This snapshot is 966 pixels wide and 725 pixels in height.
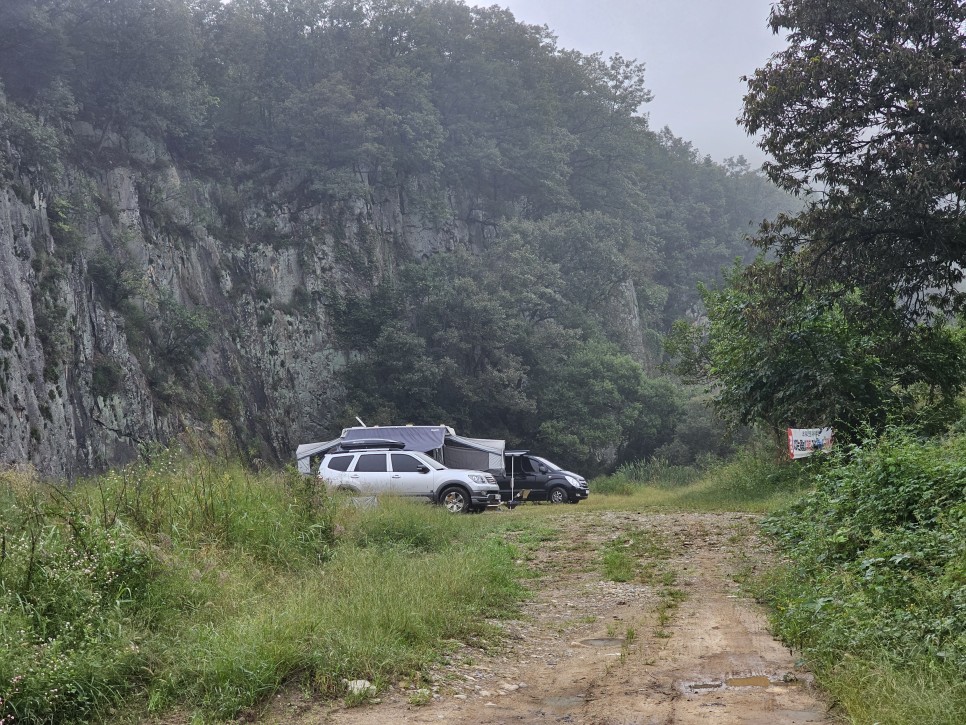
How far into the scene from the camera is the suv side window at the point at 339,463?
2033 centimetres

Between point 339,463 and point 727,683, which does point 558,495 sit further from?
point 727,683

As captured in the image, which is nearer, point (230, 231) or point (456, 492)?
point (456, 492)

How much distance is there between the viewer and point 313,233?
46.3 meters

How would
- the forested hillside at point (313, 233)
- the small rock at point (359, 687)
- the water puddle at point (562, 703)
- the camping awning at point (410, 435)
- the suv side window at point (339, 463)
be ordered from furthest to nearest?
the forested hillside at point (313, 233) < the camping awning at point (410, 435) < the suv side window at point (339, 463) < the small rock at point (359, 687) < the water puddle at point (562, 703)

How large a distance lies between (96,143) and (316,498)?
106 ft

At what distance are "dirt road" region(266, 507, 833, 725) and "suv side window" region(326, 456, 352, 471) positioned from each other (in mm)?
10068

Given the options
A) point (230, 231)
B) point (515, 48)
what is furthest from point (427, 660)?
point (515, 48)

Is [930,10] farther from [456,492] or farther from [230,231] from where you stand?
[230,231]

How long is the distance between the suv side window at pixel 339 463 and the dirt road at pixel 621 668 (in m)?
10.1

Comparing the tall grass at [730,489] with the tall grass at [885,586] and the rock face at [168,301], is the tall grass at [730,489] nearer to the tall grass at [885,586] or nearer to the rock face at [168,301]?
the tall grass at [885,586]

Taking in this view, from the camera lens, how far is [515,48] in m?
58.6

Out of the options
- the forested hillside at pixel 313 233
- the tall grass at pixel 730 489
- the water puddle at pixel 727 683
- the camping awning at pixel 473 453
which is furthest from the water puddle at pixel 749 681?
the forested hillside at pixel 313 233

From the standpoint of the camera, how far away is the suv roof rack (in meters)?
25.3

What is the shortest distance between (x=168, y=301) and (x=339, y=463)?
19.1m
